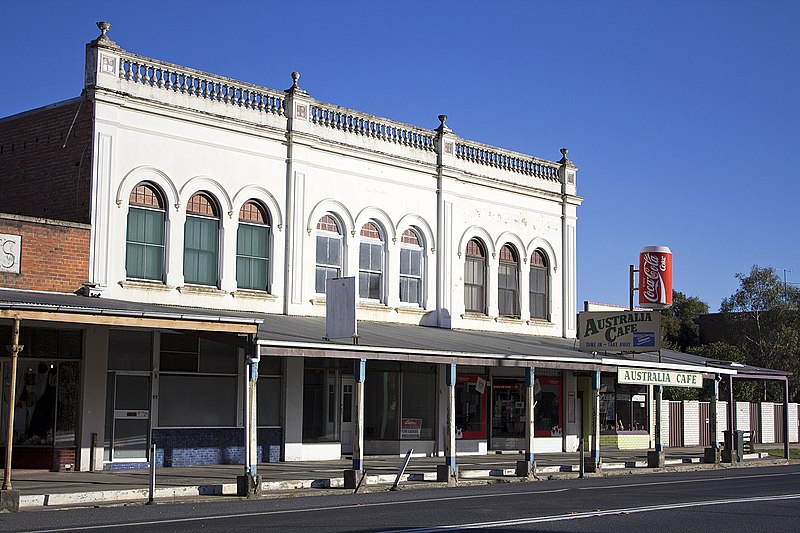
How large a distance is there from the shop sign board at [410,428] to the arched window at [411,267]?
3.19m

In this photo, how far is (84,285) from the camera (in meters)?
22.2

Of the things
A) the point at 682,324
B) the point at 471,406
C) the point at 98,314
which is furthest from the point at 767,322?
the point at 98,314

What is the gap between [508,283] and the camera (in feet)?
107

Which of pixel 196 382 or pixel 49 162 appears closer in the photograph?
pixel 49 162

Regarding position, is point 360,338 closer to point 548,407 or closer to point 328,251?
point 328,251

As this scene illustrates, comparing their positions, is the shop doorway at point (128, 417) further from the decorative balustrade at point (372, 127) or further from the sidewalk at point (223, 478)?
the decorative balustrade at point (372, 127)

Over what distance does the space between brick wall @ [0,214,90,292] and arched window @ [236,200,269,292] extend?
4.18 meters

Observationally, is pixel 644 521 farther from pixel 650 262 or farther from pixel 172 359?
pixel 650 262

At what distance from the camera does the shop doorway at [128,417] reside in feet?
74.5

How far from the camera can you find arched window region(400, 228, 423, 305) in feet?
97.0

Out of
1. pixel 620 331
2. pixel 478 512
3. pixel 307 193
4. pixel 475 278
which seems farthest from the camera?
pixel 475 278

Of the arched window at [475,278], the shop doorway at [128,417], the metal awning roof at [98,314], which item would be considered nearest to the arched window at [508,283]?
the arched window at [475,278]

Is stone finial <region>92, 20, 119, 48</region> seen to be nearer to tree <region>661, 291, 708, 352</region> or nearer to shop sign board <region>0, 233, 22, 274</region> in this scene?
shop sign board <region>0, 233, 22, 274</region>

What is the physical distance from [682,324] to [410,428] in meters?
45.8
